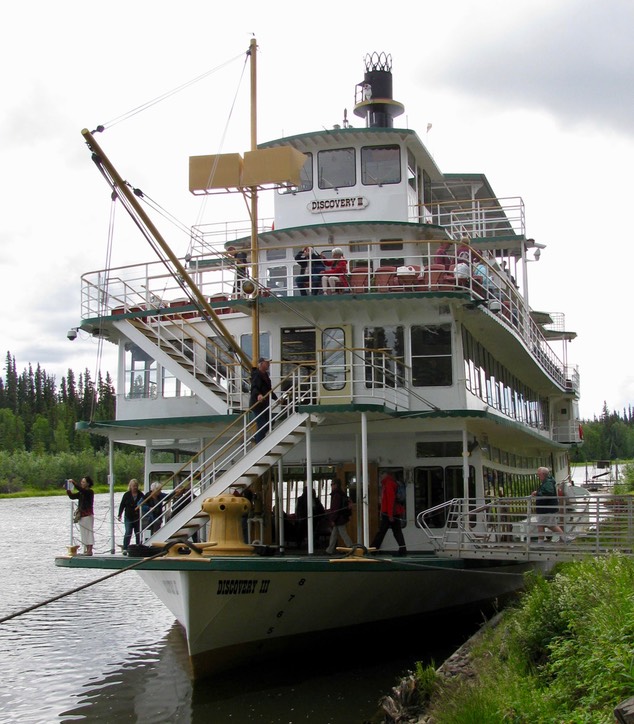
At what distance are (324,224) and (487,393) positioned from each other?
5222mm

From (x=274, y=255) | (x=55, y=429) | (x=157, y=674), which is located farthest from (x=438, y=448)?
(x=55, y=429)

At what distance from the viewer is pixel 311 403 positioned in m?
17.2

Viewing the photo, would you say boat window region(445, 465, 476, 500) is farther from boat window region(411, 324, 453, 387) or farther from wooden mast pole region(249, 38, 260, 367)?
wooden mast pole region(249, 38, 260, 367)

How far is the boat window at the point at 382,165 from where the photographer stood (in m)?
21.5

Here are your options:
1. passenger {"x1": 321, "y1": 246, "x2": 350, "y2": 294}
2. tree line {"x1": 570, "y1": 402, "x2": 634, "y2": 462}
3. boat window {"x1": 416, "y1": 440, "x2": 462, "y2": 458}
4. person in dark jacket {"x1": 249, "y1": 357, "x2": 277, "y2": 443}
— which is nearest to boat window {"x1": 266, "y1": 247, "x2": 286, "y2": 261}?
passenger {"x1": 321, "y1": 246, "x2": 350, "y2": 294}

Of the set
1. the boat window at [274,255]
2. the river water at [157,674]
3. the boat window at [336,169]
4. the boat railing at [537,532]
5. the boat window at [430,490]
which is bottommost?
the river water at [157,674]

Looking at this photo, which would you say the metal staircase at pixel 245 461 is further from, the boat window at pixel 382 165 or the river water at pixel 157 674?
the boat window at pixel 382 165

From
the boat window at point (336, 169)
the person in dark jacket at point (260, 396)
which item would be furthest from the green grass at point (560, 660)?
the boat window at point (336, 169)

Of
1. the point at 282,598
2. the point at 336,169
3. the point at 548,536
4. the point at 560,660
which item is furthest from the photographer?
the point at 336,169

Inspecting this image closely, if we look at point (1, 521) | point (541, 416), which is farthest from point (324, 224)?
point (1, 521)

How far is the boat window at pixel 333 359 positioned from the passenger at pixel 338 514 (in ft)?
6.10

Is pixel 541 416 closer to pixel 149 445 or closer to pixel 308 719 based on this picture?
pixel 149 445

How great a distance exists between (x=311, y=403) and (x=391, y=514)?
2.46m

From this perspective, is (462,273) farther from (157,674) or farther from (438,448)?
(157,674)
